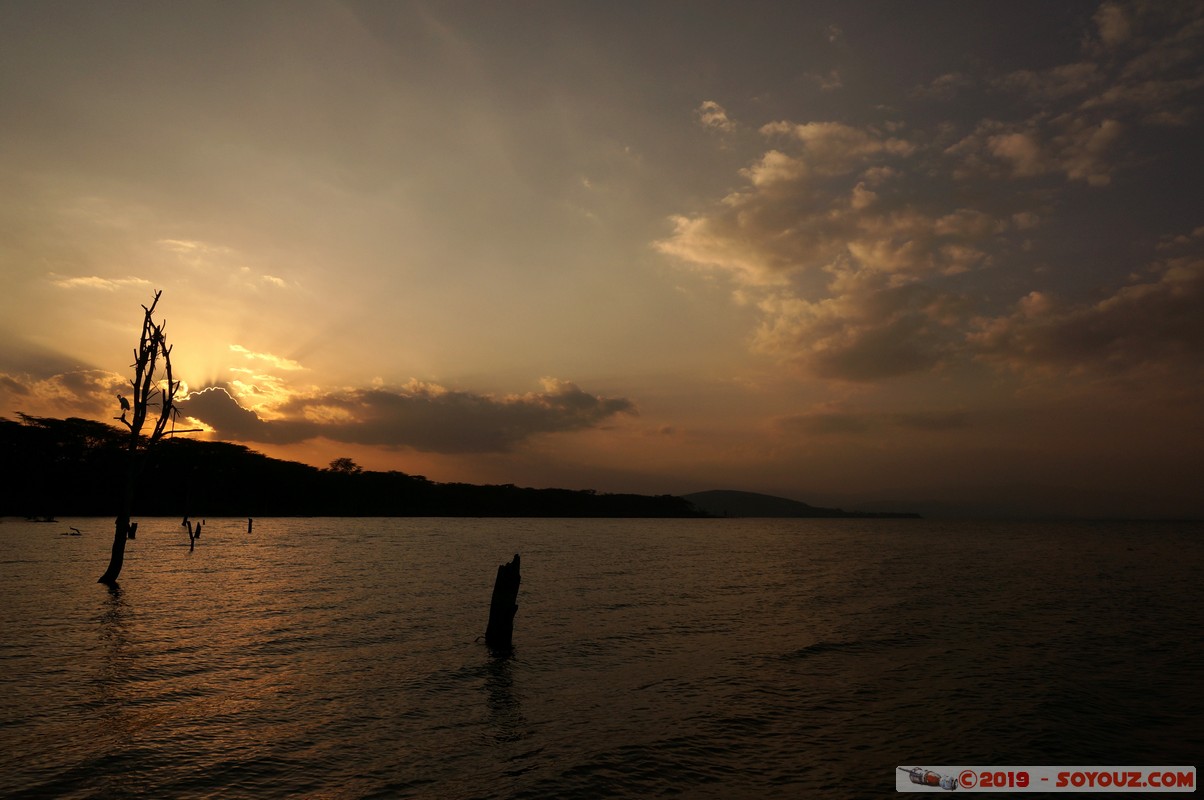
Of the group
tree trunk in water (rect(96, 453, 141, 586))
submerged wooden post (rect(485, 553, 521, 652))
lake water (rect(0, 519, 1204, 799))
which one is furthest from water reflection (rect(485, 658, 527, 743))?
tree trunk in water (rect(96, 453, 141, 586))

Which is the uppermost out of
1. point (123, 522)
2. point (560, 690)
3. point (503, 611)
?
point (123, 522)

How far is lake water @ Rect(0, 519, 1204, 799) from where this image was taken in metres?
13.3

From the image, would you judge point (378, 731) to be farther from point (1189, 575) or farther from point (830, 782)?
point (1189, 575)

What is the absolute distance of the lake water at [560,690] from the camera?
1328 cm

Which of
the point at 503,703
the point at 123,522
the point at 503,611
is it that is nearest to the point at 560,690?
the point at 503,703

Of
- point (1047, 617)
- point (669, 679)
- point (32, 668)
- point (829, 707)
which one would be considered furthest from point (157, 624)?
point (1047, 617)

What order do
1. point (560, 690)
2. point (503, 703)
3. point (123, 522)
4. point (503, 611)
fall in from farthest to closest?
point (123, 522)
point (503, 611)
point (560, 690)
point (503, 703)

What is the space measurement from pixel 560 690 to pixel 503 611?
19.5 feet

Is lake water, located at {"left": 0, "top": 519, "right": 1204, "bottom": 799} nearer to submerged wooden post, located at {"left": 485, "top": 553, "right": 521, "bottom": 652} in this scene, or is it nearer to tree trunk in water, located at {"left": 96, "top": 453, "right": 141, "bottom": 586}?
submerged wooden post, located at {"left": 485, "top": 553, "right": 521, "bottom": 652}

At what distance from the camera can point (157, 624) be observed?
1097 inches

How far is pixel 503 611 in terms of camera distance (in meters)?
24.9

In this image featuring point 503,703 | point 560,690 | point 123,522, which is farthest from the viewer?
point 123,522

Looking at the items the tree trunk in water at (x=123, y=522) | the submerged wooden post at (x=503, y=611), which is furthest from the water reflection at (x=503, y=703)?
the tree trunk in water at (x=123, y=522)

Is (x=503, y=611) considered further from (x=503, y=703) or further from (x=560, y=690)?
(x=503, y=703)
